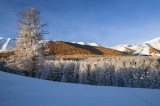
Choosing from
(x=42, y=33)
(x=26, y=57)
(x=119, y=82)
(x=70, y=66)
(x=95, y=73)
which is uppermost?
(x=42, y=33)

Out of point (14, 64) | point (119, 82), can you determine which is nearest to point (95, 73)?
point (119, 82)

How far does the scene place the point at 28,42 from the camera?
12.1 meters

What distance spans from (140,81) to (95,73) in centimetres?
1597

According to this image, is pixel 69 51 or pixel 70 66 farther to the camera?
pixel 69 51

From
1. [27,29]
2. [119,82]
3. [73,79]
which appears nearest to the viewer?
[27,29]

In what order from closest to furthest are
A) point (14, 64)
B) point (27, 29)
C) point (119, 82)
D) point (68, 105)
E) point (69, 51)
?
1. point (68, 105)
2. point (14, 64)
3. point (27, 29)
4. point (119, 82)
5. point (69, 51)

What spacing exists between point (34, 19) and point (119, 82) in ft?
108

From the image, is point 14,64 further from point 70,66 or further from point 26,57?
point 70,66

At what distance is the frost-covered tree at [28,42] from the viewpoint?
36.9 feet

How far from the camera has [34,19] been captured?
1241 cm

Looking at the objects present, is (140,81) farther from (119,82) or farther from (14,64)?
(14,64)

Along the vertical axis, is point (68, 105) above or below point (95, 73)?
above

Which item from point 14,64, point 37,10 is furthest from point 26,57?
point 37,10

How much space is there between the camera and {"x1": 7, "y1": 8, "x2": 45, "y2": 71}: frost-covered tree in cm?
1125
